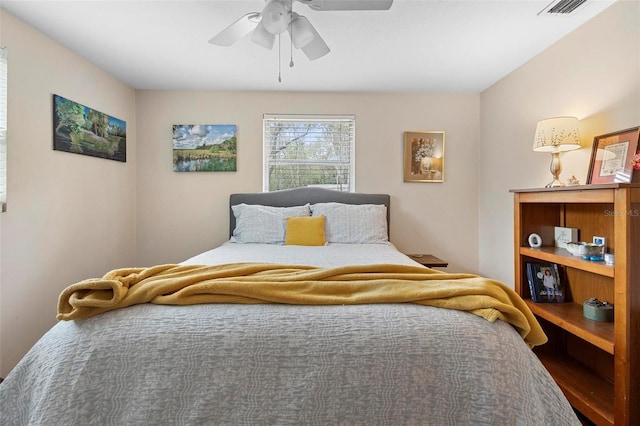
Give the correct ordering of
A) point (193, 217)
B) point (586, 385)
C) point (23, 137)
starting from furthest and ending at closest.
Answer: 1. point (193, 217)
2. point (23, 137)
3. point (586, 385)

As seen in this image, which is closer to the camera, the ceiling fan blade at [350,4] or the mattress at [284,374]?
the mattress at [284,374]

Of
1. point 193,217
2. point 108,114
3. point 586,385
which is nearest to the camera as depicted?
point 586,385

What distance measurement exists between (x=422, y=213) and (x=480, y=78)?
1395mm

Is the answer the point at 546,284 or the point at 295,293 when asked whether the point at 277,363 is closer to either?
the point at 295,293

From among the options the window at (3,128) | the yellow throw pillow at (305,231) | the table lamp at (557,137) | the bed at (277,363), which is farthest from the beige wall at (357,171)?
the bed at (277,363)

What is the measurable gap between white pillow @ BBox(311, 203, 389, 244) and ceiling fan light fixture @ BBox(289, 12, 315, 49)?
154 cm

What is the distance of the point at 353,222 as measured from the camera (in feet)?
9.73

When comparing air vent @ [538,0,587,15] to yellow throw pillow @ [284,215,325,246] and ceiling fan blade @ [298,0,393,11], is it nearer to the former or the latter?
ceiling fan blade @ [298,0,393,11]

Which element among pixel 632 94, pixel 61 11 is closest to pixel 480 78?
pixel 632 94

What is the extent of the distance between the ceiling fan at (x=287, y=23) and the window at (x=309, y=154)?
148 cm

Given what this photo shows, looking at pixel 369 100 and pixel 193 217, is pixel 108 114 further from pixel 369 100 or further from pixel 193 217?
pixel 369 100

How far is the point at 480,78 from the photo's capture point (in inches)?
117

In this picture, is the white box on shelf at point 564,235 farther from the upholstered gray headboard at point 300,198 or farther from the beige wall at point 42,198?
the beige wall at point 42,198

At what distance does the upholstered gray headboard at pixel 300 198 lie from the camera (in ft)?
10.8
